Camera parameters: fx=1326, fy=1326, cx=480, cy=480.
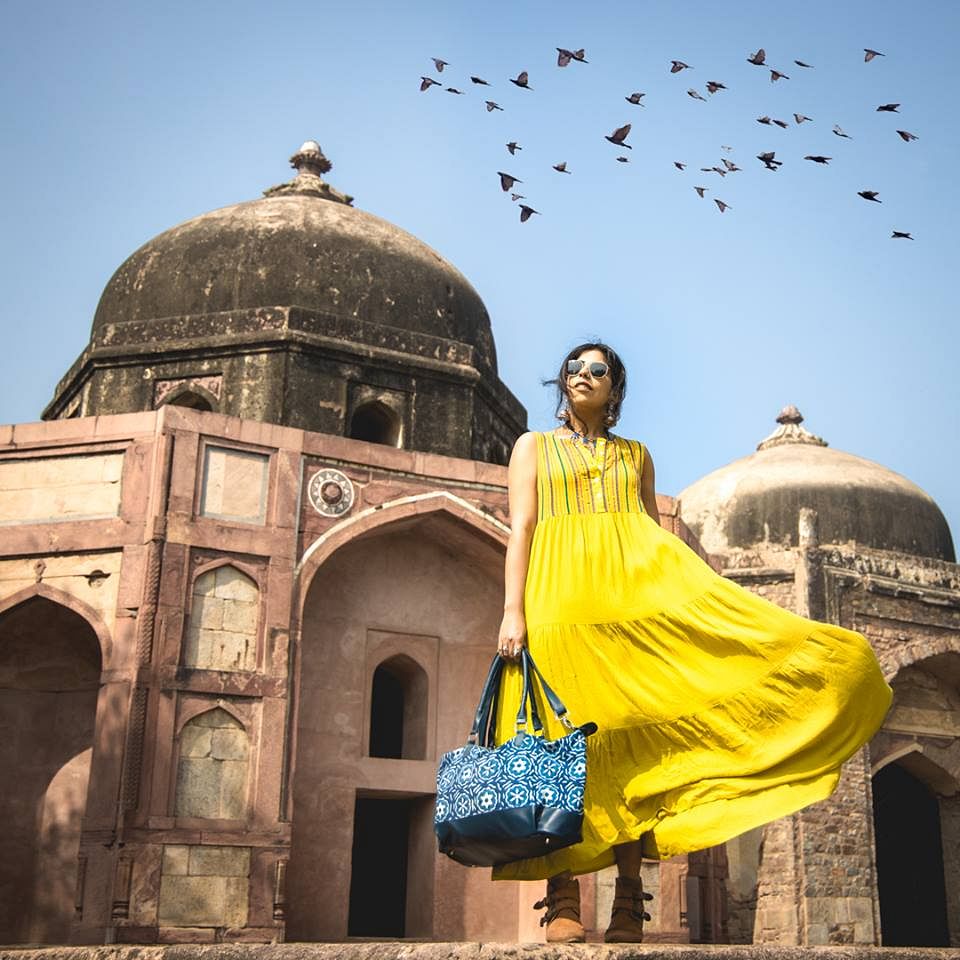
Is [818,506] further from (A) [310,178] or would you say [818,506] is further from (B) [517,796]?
(B) [517,796]

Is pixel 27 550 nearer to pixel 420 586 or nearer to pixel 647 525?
pixel 420 586

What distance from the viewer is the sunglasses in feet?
14.8

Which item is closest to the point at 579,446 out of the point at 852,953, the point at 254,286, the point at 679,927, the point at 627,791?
the point at 627,791

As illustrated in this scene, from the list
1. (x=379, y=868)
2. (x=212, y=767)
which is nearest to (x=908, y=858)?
(x=379, y=868)

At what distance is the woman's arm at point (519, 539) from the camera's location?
4.12 m

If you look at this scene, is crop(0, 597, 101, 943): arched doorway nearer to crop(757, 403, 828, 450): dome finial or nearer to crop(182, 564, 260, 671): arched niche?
crop(182, 564, 260, 671): arched niche

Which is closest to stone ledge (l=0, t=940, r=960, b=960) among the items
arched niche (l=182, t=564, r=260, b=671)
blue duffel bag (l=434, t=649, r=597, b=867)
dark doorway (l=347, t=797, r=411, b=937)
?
blue duffel bag (l=434, t=649, r=597, b=867)

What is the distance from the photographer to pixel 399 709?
11.3 meters

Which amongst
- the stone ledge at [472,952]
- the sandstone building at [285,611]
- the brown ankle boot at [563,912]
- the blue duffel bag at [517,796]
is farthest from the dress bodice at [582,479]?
the sandstone building at [285,611]

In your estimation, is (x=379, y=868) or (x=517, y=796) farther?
(x=379, y=868)

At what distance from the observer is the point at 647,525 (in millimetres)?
4379

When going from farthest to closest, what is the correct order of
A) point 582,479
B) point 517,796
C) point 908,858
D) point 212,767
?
point 908,858 < point 212,767 < point 582,479 < point 517,796

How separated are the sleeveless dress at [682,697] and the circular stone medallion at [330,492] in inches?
240

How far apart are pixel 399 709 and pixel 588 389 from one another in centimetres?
719
